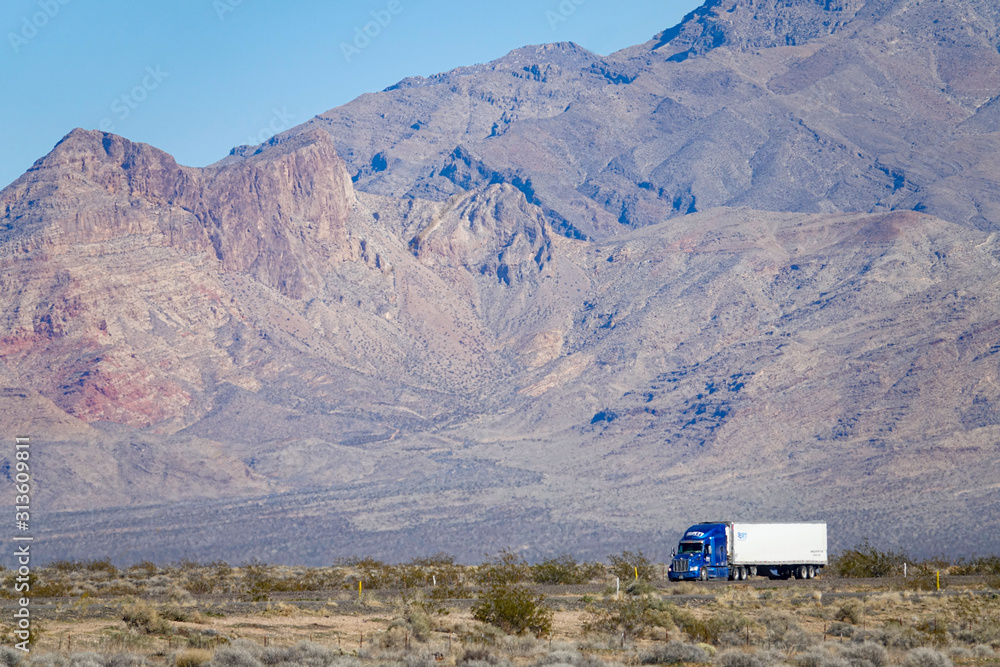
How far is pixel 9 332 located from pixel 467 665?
14962 centimetres

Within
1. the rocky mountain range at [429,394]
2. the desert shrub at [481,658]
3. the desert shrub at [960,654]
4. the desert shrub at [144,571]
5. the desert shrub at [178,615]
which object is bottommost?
the desert shrub at [960,654]

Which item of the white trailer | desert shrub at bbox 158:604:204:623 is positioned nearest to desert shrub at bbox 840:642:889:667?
desert shrub at bbox 158:604:204:623

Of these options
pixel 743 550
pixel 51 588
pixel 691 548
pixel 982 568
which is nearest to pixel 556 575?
pixel 691 548

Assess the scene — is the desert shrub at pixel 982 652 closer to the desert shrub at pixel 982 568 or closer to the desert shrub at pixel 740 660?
the desert shrub at pixel 740 660

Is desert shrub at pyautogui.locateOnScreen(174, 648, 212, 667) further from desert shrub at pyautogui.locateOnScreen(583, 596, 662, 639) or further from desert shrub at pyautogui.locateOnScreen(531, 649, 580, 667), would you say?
desert shrub at pyautogui.locateOnScreen(583, 596, 662, 639)

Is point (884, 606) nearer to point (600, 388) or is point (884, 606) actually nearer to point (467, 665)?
point (467, 665)

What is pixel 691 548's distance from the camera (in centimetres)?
4897

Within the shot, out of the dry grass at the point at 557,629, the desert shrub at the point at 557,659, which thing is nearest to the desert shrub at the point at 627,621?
the dry grass at the point at 557,629

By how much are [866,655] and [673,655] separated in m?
4.24

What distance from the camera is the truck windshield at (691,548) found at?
48.8 m

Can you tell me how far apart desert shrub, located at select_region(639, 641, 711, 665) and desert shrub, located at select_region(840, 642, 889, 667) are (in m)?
3.07

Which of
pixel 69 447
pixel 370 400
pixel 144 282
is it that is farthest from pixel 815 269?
pixel 69 447

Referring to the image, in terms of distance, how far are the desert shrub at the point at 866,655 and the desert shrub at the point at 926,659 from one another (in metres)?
0.54

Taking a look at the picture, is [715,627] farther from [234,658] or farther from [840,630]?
[234,658]
